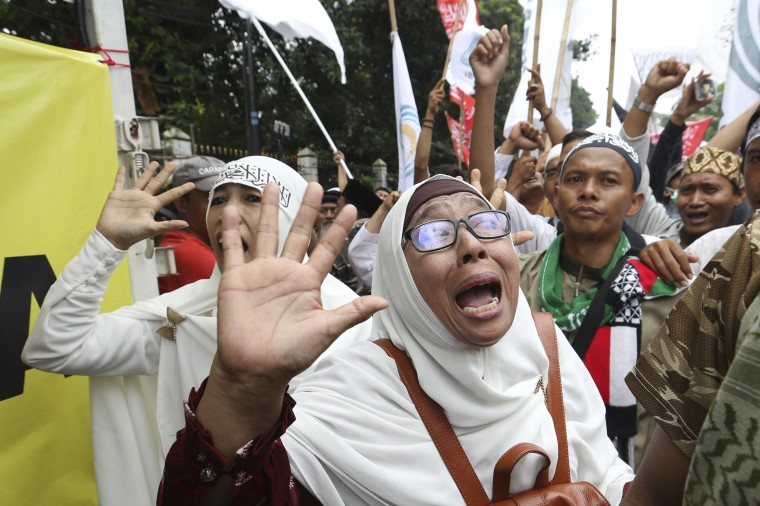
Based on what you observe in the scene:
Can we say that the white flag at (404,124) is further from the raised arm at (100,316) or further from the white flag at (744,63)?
the raised arm at (100,316)

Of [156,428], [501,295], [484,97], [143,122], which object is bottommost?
[156,428]

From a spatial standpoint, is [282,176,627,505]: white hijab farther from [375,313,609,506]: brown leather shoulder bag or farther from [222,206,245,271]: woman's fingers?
[222,206,245,271]: woman's fingers

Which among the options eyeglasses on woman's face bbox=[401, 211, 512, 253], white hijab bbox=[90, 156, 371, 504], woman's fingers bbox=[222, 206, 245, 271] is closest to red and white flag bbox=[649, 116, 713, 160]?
eyeglasses on woman's face bbox=[401, 211, 512, 253]

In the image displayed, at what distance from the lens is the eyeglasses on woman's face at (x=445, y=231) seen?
162 centimetres

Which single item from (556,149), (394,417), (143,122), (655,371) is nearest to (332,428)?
(394,417)

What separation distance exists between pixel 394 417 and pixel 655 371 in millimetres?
718

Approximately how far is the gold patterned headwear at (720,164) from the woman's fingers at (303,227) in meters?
2.84

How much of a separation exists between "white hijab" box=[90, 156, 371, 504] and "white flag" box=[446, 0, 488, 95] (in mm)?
4178

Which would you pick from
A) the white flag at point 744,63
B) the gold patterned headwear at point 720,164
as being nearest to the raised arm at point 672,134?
the white flag at point 744,63

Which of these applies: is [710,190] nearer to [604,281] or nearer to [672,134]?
[672,134]

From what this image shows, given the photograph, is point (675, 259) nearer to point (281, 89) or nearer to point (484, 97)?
point (484, 97)

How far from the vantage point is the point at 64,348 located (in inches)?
70.9

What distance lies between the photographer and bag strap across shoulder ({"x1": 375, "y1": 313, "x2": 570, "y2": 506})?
1418 mm

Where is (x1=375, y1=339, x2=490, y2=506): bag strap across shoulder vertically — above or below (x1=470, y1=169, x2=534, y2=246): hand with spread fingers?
below
